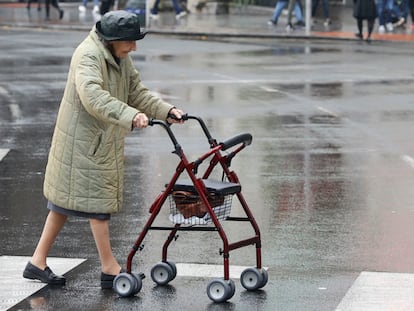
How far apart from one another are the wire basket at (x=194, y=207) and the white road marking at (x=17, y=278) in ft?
3.52

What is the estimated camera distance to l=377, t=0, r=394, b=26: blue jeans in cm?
3155

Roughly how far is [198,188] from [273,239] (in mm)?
1866

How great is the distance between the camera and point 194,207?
764cm

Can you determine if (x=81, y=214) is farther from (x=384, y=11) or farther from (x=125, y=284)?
(x=384, y=11)

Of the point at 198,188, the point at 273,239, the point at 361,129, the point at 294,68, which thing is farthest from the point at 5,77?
the point at 198,188

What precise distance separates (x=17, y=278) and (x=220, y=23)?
27963mm

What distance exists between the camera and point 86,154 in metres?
7.83

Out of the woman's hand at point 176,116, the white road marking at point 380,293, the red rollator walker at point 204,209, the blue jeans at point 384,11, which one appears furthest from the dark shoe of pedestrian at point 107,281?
the blue jeans at point 384,11

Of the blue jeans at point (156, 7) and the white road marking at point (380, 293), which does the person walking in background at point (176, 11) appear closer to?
the blue jeans at point (156, 7)

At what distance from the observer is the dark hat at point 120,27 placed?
7.71 metres

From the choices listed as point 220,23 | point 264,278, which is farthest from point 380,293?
point 220,23

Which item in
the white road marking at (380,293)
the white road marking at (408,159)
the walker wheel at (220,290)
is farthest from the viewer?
the white road marking at (408,159)

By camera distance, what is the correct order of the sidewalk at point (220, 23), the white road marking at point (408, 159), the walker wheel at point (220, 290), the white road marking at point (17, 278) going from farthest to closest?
the sidewalk at point (220, 23) < the white road marking at point (408, 159) < the white road marking at point (17, 278) < the walker wheel at point (220, 290)

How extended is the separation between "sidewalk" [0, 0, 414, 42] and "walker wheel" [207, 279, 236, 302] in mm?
22416
